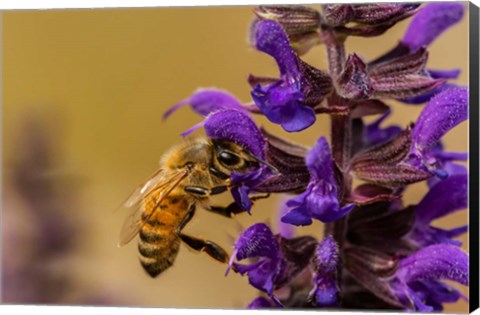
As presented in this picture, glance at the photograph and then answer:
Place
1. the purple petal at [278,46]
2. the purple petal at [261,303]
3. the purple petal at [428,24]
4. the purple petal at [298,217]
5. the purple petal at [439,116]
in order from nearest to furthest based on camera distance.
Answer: the purple petal at [298,217] → the purple petal at [278,46] → the purple petal at [439,116] → the purple petal at [261,303] → the purple petal at [428,24]

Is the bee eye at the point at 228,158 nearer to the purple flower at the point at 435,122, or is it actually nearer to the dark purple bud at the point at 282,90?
the dark purple bud at the point at 282,90

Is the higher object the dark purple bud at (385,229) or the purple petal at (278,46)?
the purple petal at (278,46)

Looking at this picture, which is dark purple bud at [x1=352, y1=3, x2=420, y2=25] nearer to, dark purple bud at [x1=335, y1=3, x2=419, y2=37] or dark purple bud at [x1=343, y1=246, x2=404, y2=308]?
dark purple bud at [x1=335, y1=3, x2=419, y2=37]

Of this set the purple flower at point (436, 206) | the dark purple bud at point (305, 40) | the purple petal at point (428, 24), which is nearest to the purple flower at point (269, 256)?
the purple flower at point (436, 206)

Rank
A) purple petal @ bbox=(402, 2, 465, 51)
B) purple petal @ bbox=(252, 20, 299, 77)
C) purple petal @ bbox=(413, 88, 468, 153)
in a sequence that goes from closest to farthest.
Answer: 1. purple petal @ bbox=(252, 20, 299, 77)
2. purple petal @ bbox=(413, 88, 468, 153)
3. purple petal @ bbox=(402, 2, 465, 51)

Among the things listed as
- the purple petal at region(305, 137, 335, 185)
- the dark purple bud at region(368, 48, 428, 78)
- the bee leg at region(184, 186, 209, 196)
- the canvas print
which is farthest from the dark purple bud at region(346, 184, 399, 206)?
the bee leg at region(184, 186, 209, 196)

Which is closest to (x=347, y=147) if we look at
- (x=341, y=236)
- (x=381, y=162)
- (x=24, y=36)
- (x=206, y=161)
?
(x=381, y=162)

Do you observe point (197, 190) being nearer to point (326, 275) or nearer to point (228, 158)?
point (228, 158)

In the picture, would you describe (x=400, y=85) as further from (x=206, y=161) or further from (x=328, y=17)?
(x=206, y=161)
